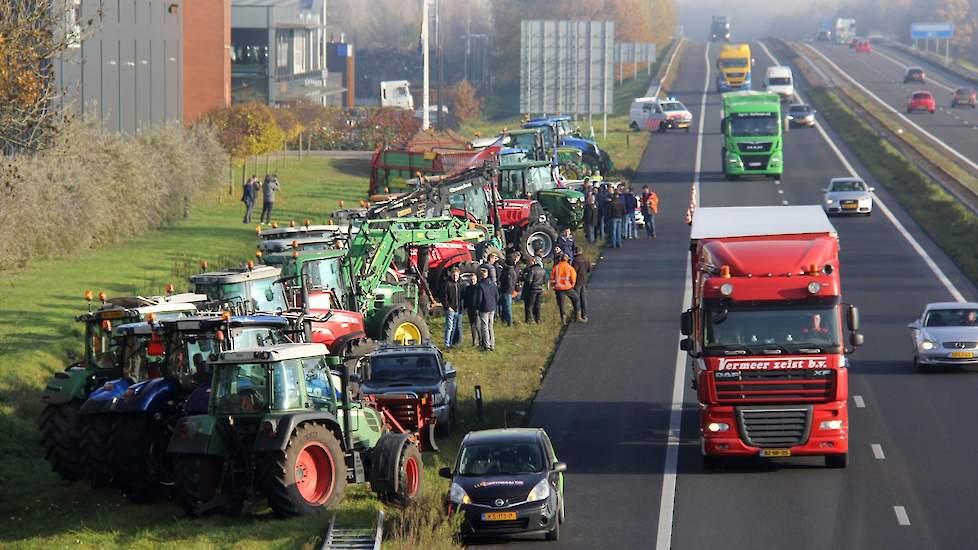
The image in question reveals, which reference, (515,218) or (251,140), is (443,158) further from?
(251,140)

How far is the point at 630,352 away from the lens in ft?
105

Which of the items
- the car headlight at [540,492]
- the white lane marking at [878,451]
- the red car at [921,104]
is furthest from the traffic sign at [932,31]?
the car headlight at [540,492]

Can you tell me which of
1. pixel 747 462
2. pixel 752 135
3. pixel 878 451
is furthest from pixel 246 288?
pixel 752 135

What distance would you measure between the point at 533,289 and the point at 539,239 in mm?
7669

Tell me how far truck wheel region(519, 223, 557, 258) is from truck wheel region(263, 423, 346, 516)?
77.2ft

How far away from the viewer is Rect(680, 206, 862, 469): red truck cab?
2122 centimetres

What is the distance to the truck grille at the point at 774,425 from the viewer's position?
69.7ft

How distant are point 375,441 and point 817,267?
7.15 m

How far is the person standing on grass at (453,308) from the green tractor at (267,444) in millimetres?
13598

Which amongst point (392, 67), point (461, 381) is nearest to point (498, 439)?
point (461, 381)

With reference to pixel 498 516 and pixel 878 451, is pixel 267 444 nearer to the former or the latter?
pixel 498 516

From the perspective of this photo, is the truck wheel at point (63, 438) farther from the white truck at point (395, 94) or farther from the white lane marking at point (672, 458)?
the white truck at point (395, 94)

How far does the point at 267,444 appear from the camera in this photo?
18.1 m

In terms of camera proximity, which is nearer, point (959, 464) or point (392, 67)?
point (959, 464)
